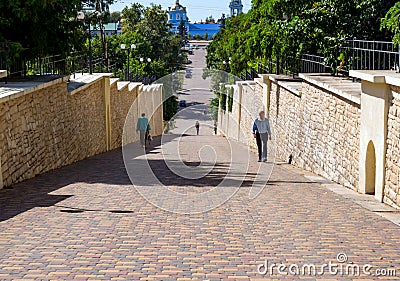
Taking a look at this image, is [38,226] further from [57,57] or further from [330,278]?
[57,57]

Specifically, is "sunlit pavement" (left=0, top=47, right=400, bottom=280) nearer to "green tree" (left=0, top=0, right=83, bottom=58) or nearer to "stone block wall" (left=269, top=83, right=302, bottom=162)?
"green tree" (left=0, top=0, right=83, bottom=58)

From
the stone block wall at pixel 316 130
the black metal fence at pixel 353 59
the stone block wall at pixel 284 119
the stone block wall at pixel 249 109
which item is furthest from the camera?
the stone block wall at pixel 249 109

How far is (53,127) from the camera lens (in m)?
15.5

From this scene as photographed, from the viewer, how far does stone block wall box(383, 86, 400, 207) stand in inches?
391

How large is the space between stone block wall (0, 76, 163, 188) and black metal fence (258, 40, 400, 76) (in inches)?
279

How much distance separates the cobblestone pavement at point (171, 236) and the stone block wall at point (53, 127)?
37.7 inches

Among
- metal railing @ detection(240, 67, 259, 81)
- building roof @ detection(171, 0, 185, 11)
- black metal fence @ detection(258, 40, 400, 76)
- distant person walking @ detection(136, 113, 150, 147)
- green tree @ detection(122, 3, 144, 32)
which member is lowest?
distant person walking @ detection(136, 113, 150, 147)

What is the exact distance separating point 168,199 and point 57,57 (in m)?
9.68

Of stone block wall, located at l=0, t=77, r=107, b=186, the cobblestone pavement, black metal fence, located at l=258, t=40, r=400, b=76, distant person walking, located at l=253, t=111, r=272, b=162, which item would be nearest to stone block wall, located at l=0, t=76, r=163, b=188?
stone block wall, located at l=0, t=77, r=107, b=186

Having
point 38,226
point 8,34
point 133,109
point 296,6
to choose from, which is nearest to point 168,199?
point 38,226

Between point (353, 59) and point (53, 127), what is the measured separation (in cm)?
771

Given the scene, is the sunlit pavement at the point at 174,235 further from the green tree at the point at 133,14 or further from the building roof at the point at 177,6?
the building roof at the point at 177,6

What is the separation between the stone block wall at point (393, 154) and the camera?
993 centimetres

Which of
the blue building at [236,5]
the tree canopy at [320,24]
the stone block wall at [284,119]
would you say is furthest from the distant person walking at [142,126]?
the blue building at [236,5]
